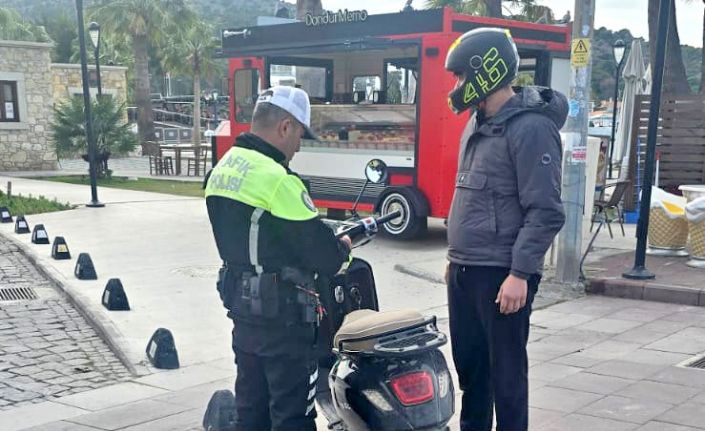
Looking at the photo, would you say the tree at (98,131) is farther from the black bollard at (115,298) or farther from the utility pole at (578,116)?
the utility pole at (578,116)

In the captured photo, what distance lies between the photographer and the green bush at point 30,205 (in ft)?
42.3

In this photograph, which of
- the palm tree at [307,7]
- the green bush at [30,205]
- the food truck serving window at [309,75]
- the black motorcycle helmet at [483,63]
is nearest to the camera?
the black motorcycle helmet at [483,63]

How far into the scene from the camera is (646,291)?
23.2 feet

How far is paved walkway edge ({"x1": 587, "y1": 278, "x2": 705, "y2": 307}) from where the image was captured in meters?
6.80

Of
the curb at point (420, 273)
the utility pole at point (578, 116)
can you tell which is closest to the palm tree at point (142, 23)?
the curb at point (420, 273)

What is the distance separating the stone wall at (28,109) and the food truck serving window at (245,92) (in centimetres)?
1258

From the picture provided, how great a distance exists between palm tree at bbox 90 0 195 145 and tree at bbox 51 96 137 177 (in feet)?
44.0

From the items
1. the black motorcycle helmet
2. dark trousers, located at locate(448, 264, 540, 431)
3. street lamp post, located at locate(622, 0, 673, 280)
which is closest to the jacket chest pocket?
dark trousers, located at locate(448, 264, 540, 431)

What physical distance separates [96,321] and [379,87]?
727cm

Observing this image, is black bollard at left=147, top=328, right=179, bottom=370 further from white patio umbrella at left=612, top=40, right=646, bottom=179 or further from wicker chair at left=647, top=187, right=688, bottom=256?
white patio umbrella at left=612, top=40, right=646, bottom=179

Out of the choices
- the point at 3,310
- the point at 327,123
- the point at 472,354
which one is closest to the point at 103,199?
the point at 327,123

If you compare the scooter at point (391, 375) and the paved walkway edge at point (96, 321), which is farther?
the paved walkway edge at point (96, 321)

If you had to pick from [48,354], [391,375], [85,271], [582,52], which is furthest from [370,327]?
[85,271]

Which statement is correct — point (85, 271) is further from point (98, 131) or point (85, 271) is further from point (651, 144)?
point (98, 131)
